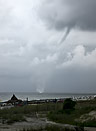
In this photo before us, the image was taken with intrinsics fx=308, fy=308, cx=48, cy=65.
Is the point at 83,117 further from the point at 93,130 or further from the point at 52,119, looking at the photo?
the point at 93,130

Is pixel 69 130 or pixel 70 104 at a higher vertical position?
pixel 70 104

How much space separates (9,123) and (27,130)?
8190 mm

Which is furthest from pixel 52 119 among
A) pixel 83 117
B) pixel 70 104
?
pixel 70 104

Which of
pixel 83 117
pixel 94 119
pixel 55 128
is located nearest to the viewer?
pixel 55 128

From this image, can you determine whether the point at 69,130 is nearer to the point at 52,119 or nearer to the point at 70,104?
the point at 52,119

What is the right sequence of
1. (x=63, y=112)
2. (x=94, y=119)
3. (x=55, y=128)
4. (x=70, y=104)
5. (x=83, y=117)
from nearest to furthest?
(x=55, y=128) → (x=94, y=119) → (x=83, y=117) → (x=63, y=112) → (x=70, y=104)

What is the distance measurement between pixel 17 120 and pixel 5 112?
943 cm

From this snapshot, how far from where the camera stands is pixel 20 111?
48531 mm

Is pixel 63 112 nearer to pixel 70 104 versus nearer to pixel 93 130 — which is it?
pixel 70 104

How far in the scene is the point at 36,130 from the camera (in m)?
27.6

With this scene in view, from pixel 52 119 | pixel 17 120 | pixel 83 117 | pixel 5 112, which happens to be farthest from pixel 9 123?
pixel 5 112

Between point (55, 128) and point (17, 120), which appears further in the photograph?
point (17, 120)

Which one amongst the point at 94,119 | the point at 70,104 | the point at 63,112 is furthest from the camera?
the point at 70,104

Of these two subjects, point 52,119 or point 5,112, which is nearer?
point 52,119
